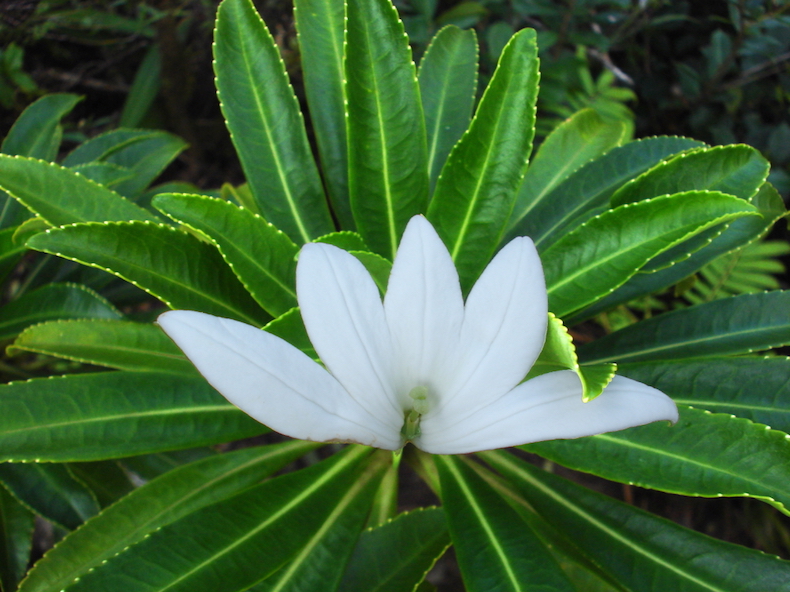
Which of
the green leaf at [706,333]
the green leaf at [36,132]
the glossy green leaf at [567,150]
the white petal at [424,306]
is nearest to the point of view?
the white petal at [424,306]

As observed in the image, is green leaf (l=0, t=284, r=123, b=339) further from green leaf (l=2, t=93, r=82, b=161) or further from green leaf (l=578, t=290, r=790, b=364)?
green leaf (l=578, t=290, r=790, b=364)

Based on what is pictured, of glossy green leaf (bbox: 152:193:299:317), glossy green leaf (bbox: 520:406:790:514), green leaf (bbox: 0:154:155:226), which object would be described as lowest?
glossy green leaf (bbox: 520:406:790:514)

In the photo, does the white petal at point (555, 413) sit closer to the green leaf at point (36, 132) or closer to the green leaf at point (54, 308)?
the green leaf at point (54, 308)

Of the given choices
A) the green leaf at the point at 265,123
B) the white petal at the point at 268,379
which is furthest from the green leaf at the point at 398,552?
the green leaf at the point at 265,123

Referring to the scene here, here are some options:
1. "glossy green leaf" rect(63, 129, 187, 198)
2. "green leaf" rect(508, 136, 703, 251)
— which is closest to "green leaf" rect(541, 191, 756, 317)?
"green leaf" rect(508, 136, 703, 251)

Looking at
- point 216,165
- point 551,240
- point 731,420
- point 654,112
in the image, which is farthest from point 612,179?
point 216,165
